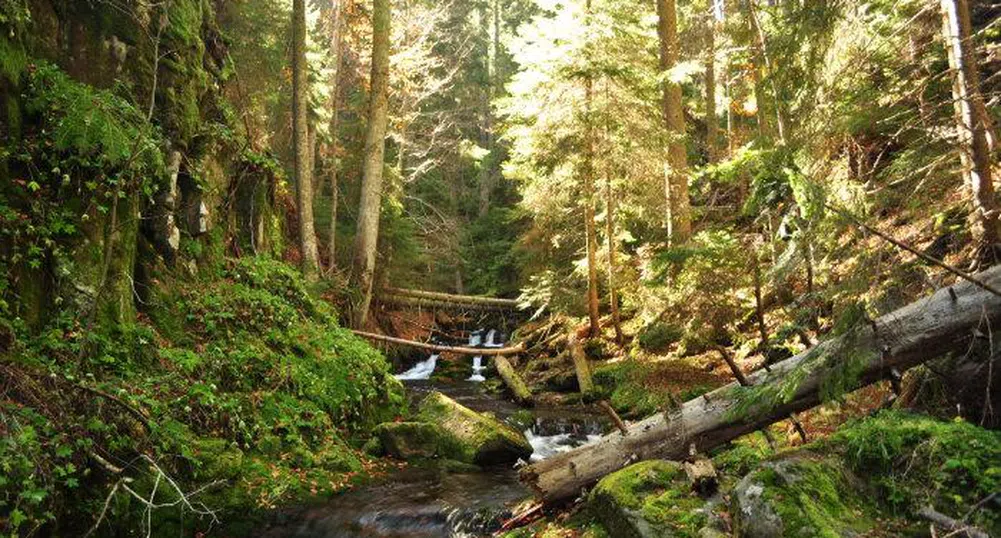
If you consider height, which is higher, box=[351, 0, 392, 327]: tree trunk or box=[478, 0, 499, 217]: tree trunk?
box=[478, 0, 499, 217]: tree trunk

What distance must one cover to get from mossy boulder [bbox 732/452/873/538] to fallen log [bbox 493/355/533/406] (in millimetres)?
9231

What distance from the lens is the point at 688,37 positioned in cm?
1814

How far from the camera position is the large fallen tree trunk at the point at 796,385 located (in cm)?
505

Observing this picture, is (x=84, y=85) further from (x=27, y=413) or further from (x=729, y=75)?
(x=729, y=75)

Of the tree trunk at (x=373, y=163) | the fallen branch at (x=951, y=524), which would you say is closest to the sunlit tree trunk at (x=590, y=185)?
the tree trunk at (x=373, y=163)

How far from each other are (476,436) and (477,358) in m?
10.6

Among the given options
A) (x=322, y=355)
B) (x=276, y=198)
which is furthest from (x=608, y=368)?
(x=276, y=198)

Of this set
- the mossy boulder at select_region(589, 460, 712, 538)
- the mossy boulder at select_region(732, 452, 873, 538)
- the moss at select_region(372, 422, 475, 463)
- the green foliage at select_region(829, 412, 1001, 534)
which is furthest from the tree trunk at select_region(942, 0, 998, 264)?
the moss at select_region(372, 422, 475, 463)

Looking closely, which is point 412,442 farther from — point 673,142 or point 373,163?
point 673,142

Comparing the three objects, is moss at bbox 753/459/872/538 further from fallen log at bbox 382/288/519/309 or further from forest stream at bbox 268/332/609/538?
fallen log at bbox 382/288/519/309

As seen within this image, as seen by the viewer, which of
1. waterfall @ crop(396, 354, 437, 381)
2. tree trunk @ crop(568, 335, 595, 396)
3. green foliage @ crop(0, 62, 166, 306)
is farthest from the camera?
waterfall @ crop(396, 354, 437, 381)

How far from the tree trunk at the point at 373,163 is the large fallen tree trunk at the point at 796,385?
908 cm

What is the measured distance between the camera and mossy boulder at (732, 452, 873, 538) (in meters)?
4.06

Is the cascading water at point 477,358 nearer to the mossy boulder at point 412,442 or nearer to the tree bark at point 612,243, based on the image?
the tree bark at point 612,243
